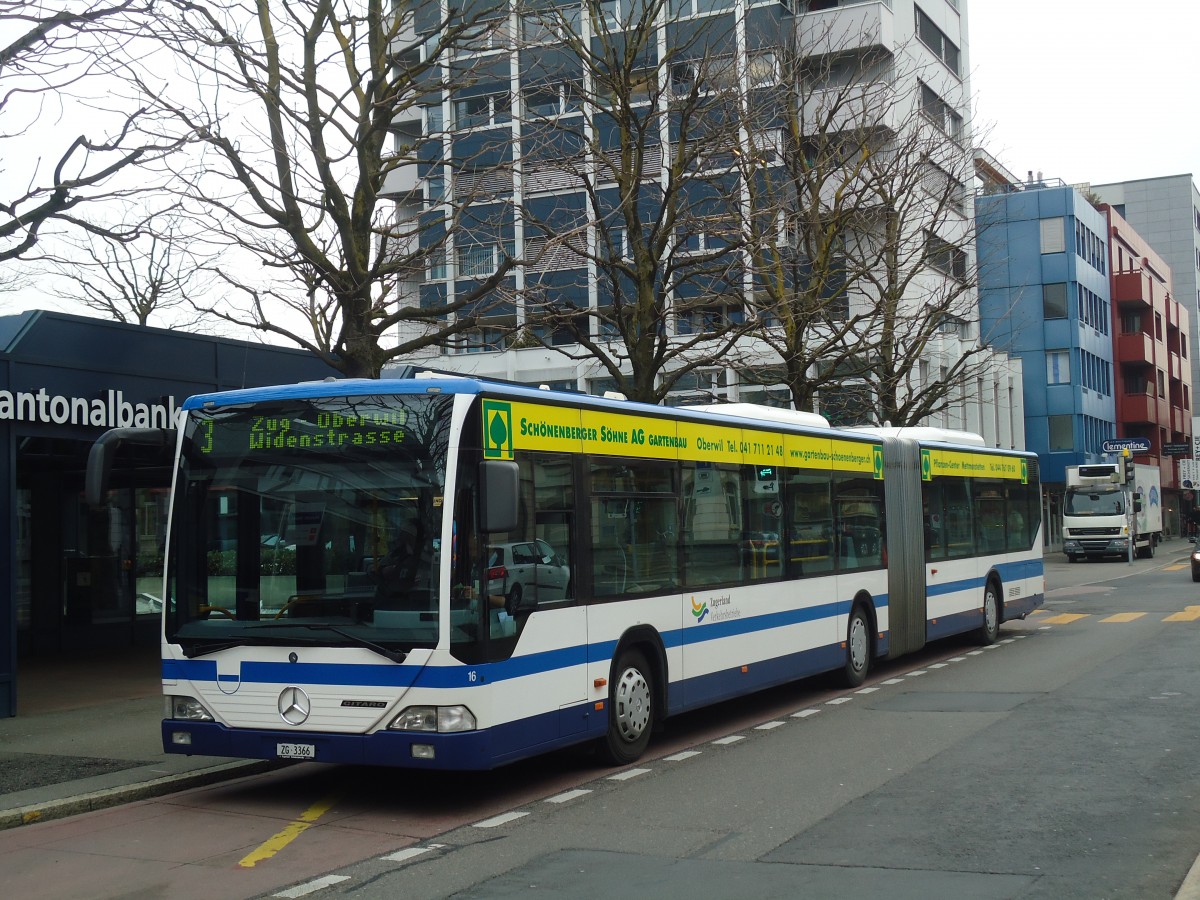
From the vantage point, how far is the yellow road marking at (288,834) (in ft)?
25.4

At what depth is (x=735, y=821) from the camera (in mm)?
8445

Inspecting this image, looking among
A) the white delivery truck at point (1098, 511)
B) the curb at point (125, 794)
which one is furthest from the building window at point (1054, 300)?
the curb at point (125, 794)

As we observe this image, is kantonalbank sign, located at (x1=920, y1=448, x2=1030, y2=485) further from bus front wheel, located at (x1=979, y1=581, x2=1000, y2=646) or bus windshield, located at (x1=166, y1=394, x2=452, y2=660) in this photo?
bus windshield, located at (x1=166, y1=394, x2=452, y2=660)

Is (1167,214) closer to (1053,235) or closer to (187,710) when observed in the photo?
(1053,235)

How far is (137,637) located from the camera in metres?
20.9

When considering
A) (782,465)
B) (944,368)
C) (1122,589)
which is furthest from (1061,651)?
(944,368)

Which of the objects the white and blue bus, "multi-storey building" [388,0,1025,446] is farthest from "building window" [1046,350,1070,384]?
the white and blue bus

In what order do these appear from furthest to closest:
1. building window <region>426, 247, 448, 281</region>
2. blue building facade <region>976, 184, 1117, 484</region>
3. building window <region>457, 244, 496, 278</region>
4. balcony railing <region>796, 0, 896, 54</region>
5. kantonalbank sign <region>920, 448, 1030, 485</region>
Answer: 1. blue building facade <region>976, 184, 1117, 484</region>
2. balcony railing <region>796, 0, 896, 54</region>
3. kantonalbank sign <region>920, 448, 1030, 485</region>
4. building window <region>457, 244, 496, 278</region>
5. building window <region>426, 247, 448, 281</region>

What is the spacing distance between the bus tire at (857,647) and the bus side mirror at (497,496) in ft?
25.7

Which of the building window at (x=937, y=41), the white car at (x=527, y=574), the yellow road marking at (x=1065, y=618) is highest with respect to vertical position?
the building window at (x=937, y=41)

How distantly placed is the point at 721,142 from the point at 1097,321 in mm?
56754

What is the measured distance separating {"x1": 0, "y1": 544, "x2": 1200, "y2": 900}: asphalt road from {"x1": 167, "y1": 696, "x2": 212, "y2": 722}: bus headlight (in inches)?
24.7

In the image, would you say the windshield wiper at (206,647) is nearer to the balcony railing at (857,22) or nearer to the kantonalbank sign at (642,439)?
the kantonalbank sign at (642,439)

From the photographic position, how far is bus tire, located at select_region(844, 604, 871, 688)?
15.6 meters
